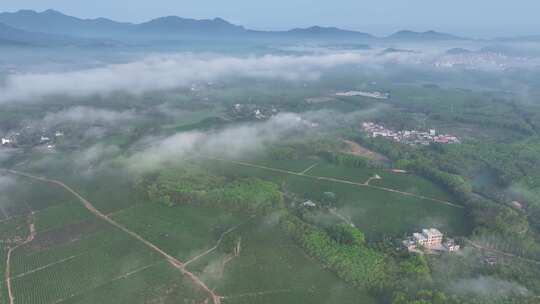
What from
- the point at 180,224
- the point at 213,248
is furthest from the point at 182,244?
the point at 180,224

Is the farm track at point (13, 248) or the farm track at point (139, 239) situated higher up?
the farm track at point (139, 239)

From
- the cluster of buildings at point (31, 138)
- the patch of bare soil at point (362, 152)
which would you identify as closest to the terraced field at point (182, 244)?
the patch of bare soil at point (362, 152)

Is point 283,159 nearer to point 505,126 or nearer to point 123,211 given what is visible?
point 123,211

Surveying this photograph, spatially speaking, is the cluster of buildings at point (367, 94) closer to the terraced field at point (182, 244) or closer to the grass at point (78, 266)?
the terraced field at point (182, 244)

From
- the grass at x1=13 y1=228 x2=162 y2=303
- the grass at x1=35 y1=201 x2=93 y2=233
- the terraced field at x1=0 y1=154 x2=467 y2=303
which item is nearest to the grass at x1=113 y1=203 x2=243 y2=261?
the terraced field at x1=0 y1=154 x2=467 y2=303

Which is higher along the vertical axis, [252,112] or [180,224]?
[252,112]

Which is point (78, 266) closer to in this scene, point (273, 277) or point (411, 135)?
point (273, 277)
